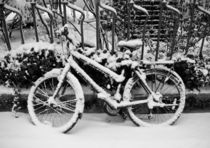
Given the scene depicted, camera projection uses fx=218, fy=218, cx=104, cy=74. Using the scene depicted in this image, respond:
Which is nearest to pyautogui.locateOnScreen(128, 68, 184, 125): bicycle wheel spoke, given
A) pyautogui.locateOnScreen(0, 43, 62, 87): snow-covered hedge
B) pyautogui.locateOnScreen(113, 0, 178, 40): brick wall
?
pyautogui.locateOnScreen(113, 0, 178, 40): brick wall

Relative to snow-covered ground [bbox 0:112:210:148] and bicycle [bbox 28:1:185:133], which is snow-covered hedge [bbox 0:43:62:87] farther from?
snow-covered ground [bbox 0:112:210:148]

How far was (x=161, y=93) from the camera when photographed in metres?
3.34

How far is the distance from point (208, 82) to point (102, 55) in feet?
5.48

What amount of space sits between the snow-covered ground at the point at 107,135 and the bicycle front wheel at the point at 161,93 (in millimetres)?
182

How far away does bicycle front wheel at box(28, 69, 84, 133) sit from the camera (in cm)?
295

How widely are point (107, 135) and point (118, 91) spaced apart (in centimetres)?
63

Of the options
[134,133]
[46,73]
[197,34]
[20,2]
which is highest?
[20,2]

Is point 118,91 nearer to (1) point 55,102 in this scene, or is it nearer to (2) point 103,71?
(2) point 103,71

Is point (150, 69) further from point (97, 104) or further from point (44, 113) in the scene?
point (44, 113)

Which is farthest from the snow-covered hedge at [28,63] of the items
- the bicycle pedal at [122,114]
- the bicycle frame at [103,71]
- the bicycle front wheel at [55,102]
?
the bicycle pedal at [122,114]

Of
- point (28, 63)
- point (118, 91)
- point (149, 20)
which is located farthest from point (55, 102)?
point (149, 20)

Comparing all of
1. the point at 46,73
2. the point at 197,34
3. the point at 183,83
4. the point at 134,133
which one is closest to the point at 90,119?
the point at 134,133

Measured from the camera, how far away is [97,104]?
344 centimetres

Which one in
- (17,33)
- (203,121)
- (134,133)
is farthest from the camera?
(17,33)
